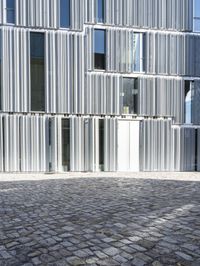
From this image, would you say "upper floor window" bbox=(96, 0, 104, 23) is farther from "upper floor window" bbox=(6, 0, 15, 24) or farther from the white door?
the white door

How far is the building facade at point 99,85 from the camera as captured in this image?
1659cm

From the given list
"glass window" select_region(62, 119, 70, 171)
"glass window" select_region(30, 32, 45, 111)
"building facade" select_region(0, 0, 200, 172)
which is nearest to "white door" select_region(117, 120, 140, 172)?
"building facade" select_region(0, 0, 200, 172)

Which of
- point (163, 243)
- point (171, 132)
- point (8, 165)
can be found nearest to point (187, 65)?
point (171, 132)

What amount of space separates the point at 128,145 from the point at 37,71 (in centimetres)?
655

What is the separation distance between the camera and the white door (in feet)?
58.3

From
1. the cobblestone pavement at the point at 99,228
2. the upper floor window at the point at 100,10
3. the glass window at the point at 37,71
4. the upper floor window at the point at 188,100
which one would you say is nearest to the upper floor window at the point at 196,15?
the upper floor window at the point at 188,100

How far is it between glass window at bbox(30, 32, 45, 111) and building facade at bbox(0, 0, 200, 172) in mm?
54

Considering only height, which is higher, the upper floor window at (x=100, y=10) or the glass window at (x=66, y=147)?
the upper floor window at (x=100, y=10)

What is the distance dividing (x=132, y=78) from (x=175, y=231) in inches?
541

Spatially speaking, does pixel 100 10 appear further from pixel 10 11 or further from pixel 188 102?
pixel 188 102

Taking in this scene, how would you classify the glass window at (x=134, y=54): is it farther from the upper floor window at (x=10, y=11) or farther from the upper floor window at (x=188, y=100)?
the upper floor window at (x=10, y=11)

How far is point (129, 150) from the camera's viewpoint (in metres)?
17.9

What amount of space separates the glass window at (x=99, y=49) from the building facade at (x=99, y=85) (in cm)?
6

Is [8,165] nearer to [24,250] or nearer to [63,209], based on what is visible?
[63,209]
